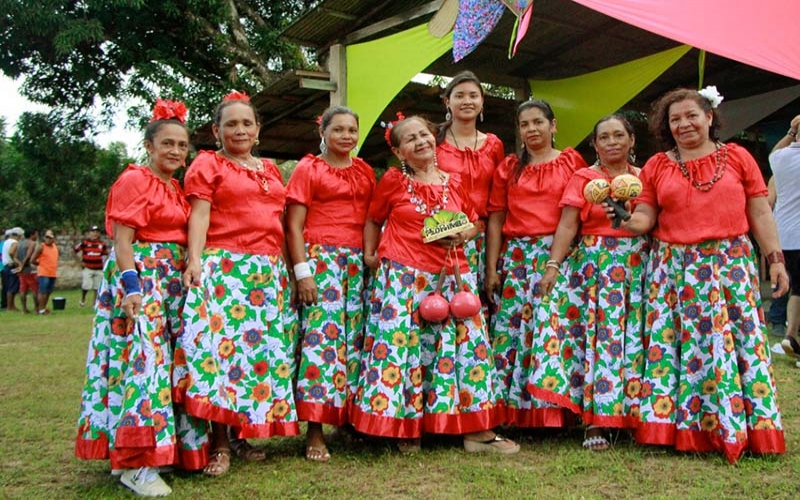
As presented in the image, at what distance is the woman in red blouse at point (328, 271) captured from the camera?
3652 millimetres

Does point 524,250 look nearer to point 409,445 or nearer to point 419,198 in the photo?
point 419,198

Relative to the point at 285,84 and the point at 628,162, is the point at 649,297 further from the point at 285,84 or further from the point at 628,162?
the point at 285,84

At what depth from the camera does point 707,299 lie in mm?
3477

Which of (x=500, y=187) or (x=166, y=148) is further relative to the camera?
(x=500, y=187)

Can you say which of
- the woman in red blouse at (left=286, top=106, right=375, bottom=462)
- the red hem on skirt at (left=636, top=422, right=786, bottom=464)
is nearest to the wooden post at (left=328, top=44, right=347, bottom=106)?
the woman in red blouse at (left=286, top=106, right=375, bottom=462)

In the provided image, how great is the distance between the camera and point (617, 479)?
125 inches

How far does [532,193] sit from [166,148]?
197cm

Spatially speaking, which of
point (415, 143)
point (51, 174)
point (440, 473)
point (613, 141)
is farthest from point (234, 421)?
point (51, 174)

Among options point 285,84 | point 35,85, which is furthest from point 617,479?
point 35,85

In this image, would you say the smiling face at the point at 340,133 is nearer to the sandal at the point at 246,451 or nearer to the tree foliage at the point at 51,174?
the sandal at the point at 246,451

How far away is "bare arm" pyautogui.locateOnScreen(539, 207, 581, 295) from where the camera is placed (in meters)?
3.74

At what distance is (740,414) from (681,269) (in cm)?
76

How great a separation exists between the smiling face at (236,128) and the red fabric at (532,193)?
4.69ft

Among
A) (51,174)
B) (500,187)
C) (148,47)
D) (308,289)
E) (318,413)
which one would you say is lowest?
(318,413)
